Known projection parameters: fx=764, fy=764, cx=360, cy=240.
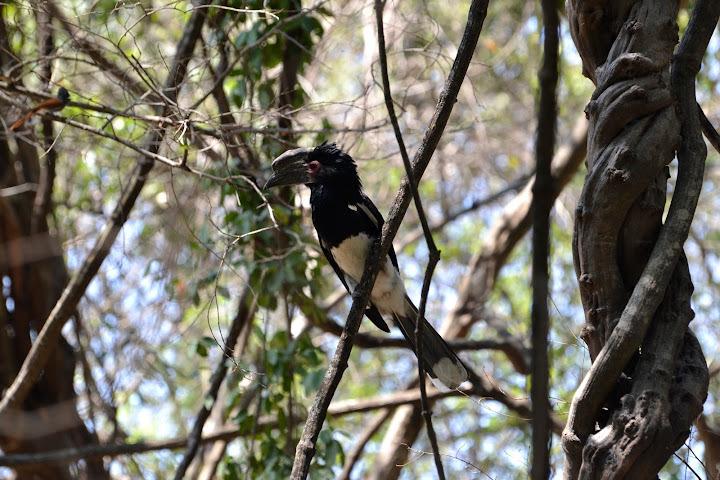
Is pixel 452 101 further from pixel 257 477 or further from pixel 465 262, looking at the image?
pixel 465 262

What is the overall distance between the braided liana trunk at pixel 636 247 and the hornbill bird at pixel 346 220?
137 cm

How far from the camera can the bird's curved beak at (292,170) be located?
121 inches

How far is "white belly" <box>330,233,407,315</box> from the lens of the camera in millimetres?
3287

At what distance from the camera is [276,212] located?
352cm

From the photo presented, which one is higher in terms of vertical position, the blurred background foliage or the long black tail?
the blurred background foliage

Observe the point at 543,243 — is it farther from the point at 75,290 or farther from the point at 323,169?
the point at 75,290

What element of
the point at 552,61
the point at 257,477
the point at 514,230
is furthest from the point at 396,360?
the point at 552,61

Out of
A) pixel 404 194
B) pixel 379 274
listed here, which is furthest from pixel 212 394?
pixel 404 194

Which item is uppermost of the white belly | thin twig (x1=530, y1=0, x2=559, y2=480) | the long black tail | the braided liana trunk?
the white belly

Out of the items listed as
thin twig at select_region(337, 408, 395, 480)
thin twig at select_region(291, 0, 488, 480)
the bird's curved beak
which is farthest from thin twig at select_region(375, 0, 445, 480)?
thin twig at select_region(337, 408, 395, 480)

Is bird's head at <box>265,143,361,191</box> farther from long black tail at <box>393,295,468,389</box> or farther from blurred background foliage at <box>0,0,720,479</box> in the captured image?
long black tail at <box>393,295,468,389</box>

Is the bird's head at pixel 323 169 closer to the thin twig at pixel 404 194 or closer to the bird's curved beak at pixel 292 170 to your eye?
the bird's curved beak at pixel 292 170

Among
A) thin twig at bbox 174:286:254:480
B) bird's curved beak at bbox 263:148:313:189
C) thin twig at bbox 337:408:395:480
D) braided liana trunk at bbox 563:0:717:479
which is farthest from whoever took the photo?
thin twig at bbox 337:408:395:480

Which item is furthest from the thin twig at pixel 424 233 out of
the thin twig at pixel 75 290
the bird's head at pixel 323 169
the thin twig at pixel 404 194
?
the thin twig at pixel 75 290
